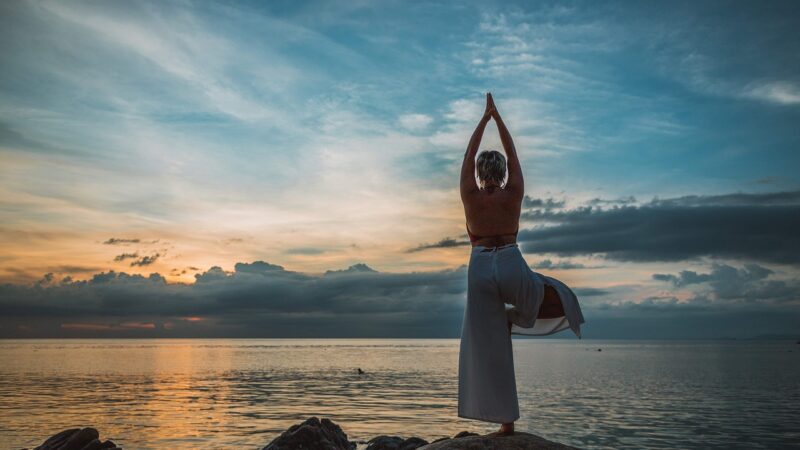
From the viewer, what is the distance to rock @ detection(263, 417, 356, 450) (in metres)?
18.7

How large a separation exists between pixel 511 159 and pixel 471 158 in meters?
0.50

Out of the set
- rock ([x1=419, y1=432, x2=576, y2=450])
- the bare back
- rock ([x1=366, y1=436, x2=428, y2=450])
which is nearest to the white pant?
the bare back

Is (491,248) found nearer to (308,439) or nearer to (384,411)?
(308,439)

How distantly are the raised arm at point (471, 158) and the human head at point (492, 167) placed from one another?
117 mm

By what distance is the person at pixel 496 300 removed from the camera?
7703 mm

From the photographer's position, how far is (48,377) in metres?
71.8

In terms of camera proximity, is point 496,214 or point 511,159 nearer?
point 496,214

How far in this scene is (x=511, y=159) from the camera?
8.01m

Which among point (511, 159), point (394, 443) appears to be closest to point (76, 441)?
point (394, 443)

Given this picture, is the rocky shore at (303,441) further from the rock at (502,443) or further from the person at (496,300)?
the person at (496,300)

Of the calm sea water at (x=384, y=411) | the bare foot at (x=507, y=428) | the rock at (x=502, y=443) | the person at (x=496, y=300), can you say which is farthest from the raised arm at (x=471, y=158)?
the calm sea water at (x=384, y=411)

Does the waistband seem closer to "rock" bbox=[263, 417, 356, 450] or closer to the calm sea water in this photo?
"rock" bbox=[263, 417, 356, 450]

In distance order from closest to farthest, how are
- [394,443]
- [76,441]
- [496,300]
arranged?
[496,300]
[76,441]
[394,443]

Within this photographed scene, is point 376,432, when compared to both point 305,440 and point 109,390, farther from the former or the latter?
point 109,390
